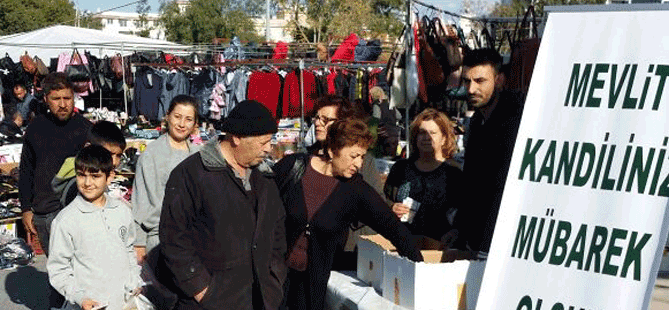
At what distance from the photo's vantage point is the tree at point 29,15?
186ft

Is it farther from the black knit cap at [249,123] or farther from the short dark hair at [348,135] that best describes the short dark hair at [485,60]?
the black knit cap at [249,123]

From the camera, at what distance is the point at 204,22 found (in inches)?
2373

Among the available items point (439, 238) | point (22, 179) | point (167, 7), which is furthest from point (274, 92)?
point (167, 7)

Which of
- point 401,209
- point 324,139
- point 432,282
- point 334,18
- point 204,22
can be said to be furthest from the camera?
point 204,22

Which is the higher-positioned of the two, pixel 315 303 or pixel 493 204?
pixel 493 204

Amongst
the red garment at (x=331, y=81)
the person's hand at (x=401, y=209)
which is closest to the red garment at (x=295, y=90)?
the red garment at (x=331, y=81)

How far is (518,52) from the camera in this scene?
8289 millimetres

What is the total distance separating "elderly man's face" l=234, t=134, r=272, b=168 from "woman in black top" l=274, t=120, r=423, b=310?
627 mm

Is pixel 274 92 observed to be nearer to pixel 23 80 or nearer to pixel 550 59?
pixel 23 80

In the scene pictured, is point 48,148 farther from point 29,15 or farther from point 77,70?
point 29,15

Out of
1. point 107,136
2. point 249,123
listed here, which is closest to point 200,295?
point 249,123

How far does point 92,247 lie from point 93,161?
47cm

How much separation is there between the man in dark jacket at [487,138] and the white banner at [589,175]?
1.21 m

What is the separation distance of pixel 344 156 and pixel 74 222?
1559mm
